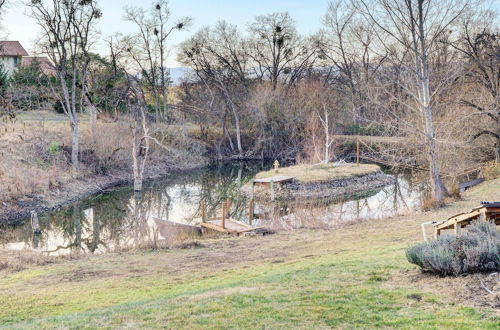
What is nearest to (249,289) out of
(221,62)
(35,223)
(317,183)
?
(35,223)

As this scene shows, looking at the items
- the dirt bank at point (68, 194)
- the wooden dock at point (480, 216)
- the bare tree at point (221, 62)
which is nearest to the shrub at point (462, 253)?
the wooden dock at point (480, 216)

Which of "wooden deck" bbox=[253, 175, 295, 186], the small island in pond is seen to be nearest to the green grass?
the small island in pond

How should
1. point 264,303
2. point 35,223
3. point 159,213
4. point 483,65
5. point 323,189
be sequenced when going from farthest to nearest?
point 323,189, point 483,65, point 159,213, point 35,223, point 264,303

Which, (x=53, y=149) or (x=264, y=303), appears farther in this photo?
(x=53, y=149)

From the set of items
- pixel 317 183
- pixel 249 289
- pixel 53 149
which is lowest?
pixel 249 289

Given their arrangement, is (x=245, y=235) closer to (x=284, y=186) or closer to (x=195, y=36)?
(x=284, y=186)

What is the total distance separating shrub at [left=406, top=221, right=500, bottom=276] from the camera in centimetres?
746

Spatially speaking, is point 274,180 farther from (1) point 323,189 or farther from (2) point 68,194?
(2) point 68,194

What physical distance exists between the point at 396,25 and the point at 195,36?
42953 mm

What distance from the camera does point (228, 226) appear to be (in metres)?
20.4

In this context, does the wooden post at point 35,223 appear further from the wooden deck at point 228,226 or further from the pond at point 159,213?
the wooden deck at point 228,226

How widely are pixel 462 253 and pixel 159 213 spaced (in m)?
20.6

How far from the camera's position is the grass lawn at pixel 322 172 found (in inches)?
1313

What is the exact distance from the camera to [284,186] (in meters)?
31.9
